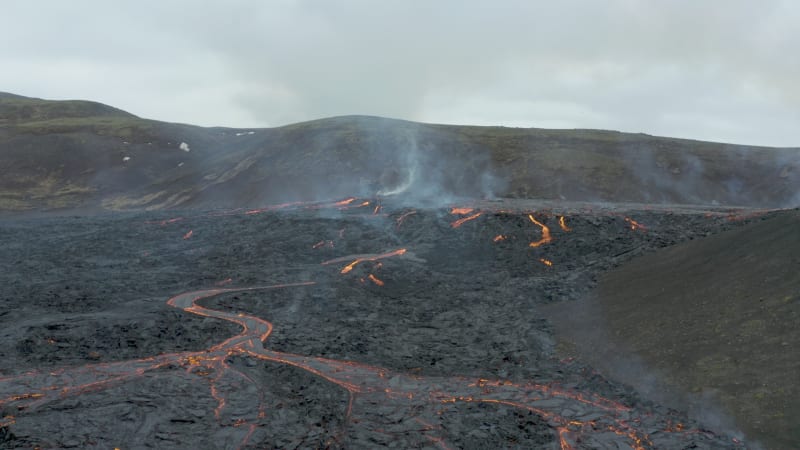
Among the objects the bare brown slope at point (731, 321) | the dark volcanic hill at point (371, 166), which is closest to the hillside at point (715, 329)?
the bare brown slope at point (731, 321)

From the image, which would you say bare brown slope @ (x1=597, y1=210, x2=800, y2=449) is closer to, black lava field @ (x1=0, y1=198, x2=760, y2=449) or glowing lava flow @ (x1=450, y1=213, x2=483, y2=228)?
black lava field @ (x1=0, y1=198, x2=760, y2=449)

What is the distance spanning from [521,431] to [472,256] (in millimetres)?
23238

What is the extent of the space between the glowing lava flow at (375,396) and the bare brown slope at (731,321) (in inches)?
77.1

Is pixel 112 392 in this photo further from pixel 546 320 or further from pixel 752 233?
pixel 752 233

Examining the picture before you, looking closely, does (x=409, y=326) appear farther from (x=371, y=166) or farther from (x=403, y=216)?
(x=371, y=166)

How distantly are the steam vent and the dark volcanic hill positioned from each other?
419cm

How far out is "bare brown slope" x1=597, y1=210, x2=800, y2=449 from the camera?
46.2ft

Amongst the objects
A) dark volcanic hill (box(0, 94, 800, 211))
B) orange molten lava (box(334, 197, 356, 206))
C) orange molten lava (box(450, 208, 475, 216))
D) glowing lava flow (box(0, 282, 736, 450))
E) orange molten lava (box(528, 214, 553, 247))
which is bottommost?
glowing lava flow (box(0, 282, 736, 450))

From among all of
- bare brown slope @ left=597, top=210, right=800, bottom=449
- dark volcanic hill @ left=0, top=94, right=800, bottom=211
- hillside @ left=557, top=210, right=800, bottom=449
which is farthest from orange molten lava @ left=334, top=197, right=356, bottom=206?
bare brown slope @ left=597, top=210, right=800, bottom=449

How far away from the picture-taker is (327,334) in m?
23.5

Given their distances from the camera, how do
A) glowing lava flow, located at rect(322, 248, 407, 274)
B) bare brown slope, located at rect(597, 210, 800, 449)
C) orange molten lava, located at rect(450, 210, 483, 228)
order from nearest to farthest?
bare brown slope, located at rect(597, 210, 800, 449) → glowing lava flow, located at rect(322, 248, 407, 274) → orange molten lava, located at rect(450, 210, 483, 228)

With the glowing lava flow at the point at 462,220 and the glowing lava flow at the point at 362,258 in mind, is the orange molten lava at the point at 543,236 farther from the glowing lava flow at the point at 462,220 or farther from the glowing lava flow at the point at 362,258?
the glowing lava flow at the point at 362,258

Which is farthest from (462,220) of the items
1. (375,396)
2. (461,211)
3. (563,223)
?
(375,396)

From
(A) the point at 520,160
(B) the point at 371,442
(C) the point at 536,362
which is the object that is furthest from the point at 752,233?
(A) the point at 520,160
